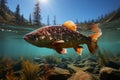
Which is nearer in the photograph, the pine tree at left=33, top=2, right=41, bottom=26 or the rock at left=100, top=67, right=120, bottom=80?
the rock at left=100, top=67, right=120, bottom=80

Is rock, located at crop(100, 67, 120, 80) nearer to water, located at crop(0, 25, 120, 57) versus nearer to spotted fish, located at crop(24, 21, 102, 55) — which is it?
spotted fish, located at crop(24, 21, 102, 55)

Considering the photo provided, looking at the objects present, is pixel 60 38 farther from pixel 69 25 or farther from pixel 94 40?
pixel 94 40

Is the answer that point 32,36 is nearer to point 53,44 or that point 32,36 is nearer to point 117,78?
point 53,44

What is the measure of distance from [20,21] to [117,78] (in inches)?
815

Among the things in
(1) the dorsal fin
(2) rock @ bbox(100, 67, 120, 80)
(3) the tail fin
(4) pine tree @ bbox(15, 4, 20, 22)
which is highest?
(4) pine tree @ bbox(15, 4, 20, 22)

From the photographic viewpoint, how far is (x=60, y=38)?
3447 millimetres

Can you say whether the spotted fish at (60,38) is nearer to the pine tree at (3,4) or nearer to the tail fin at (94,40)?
the tail fin at (94,40)

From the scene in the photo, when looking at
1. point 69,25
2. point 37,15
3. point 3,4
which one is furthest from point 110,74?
point 37,15

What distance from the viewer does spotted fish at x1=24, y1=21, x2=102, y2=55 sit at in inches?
124

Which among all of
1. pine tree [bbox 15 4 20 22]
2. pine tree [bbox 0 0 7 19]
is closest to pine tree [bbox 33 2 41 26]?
pine tree [bbox 15 4 20 22]

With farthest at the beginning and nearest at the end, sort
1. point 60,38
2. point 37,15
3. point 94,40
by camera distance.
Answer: point 37,15 < point 94,40 < point 60,38

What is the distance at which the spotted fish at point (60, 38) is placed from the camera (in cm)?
316

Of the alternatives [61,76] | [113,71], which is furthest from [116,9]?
[61,76]

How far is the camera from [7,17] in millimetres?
27031
